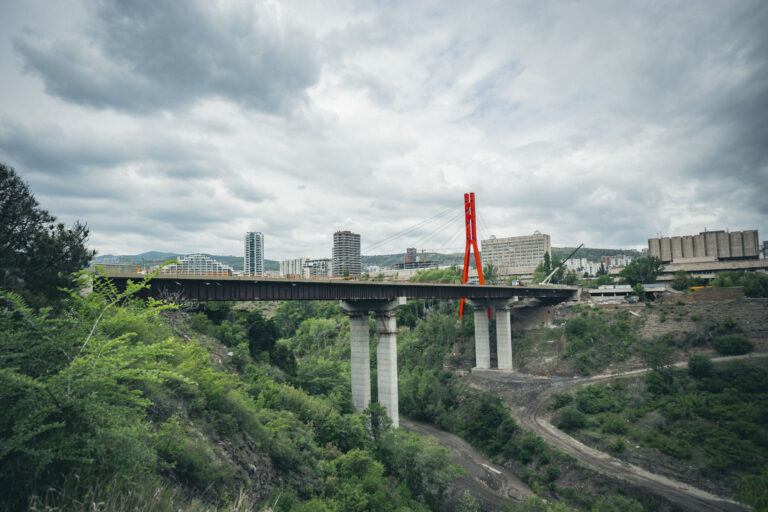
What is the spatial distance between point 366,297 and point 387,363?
8582 mm

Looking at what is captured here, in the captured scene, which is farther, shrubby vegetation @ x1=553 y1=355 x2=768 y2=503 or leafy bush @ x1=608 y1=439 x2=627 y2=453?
leafy bush @ x1=608 y1=439 x2=627 y2=453

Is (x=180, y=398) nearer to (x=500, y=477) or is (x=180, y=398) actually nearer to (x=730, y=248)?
(x=500, y=477)

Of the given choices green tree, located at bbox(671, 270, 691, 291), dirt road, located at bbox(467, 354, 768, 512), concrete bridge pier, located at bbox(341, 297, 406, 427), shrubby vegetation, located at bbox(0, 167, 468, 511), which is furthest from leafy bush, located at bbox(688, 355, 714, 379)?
green tree, located at bbox(671, 270, 691, 291)

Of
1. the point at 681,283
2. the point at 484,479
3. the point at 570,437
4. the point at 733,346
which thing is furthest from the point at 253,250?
the point at 733,346

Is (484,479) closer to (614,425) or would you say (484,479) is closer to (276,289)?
(614,425)

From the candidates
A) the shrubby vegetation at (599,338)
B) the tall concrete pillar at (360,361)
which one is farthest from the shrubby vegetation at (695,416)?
the tall concrete pillar at (360,361)

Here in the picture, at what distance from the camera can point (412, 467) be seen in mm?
30672

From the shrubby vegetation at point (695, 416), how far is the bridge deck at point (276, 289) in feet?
67.6

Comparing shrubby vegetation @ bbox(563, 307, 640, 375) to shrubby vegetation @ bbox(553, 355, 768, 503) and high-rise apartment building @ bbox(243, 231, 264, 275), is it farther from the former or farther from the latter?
high-rise apartment building @ bbox(243, 231, 264, 275)

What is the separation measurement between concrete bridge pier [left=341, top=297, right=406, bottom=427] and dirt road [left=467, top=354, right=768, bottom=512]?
15851mm

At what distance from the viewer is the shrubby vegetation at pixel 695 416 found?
30469 millimetres

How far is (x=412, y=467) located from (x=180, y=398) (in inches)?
830

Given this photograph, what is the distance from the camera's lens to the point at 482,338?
2525 inches

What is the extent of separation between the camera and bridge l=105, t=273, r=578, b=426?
26.1 meters
